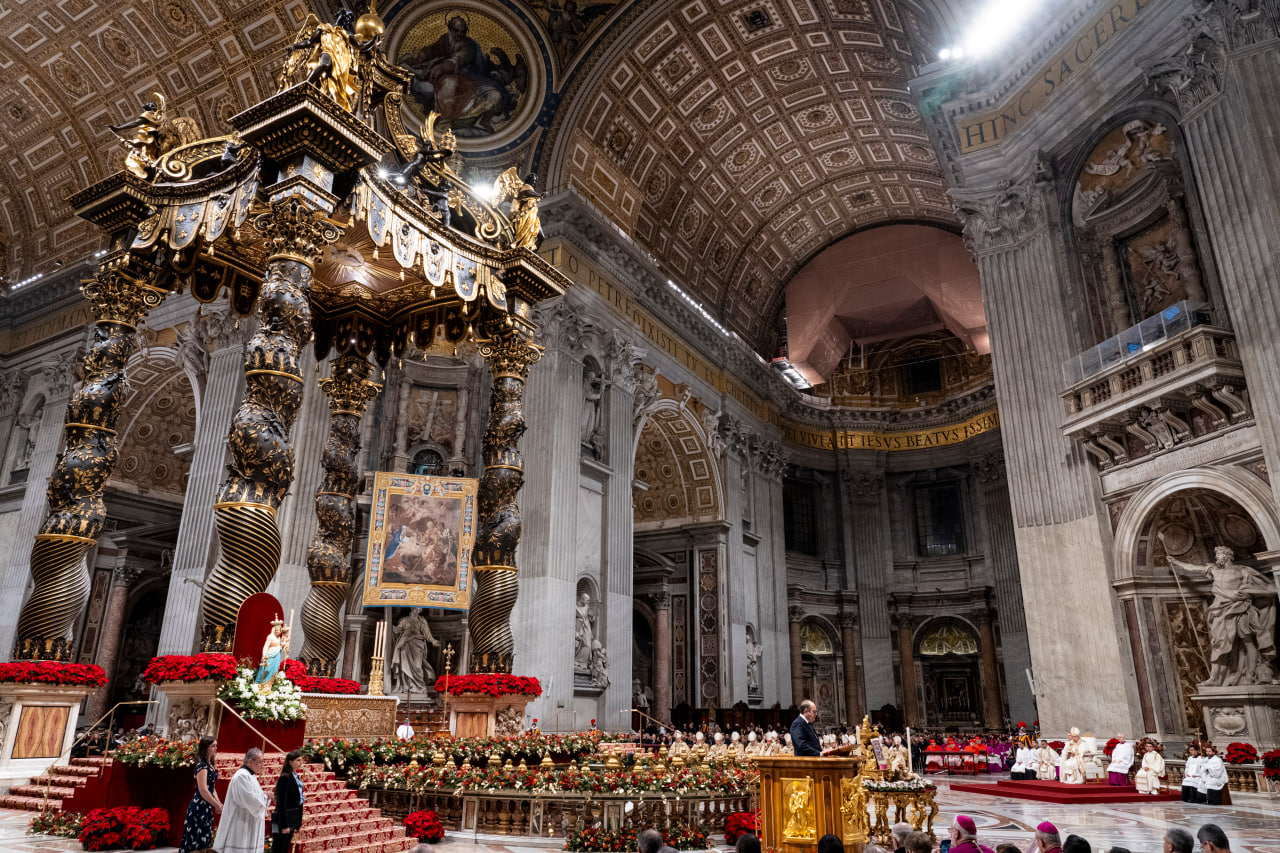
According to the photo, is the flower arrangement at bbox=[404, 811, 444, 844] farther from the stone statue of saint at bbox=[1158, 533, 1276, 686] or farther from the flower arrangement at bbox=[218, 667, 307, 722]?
the stone statue of saint at bbox=[1158, 533, 1276, 686]

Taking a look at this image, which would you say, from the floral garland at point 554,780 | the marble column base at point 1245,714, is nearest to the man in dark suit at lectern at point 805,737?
the floral garland at point 554,780

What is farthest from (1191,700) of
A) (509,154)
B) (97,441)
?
(509,154)

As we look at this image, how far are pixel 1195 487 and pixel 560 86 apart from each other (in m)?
14.0

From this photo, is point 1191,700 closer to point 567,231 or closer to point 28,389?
point 567,231

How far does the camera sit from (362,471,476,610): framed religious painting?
1455 cm

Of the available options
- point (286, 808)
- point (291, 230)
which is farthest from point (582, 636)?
point (286, 808)

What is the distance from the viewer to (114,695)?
20156 mm

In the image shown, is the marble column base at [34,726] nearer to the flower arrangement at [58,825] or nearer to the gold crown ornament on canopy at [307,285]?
the gold crown ornament on canopy at [307,285]

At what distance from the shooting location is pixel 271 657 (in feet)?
22.9

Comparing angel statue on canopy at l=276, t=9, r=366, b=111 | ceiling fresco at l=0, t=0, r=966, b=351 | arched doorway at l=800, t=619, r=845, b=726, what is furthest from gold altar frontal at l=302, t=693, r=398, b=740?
arched doorway at l=800, t=619, r=845, b=726

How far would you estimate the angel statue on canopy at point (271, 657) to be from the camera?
6.96 m

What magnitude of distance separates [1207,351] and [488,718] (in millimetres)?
9697

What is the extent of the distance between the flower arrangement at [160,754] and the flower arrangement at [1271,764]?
36.4 ft

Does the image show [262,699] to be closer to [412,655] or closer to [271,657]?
[271,657]
